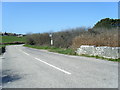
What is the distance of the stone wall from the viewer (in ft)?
43.5

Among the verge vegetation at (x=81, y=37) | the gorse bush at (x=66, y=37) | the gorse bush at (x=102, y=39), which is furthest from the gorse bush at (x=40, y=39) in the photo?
the gorse bush at (x=102, y=39)

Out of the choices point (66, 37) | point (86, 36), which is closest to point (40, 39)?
point (66, 37)

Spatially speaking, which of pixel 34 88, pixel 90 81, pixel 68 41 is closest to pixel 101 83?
pixel 90 81

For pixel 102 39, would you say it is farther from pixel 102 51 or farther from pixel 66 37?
pixel 66 37

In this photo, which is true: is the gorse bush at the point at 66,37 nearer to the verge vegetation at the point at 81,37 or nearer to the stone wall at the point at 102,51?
the verge vegetation at the point at 81,37

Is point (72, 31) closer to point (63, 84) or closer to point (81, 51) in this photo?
point (81, 51)

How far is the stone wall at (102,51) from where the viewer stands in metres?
13.3

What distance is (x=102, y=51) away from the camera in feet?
49.3

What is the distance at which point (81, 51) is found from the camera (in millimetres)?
19141

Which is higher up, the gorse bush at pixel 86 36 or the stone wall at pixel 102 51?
the gorse bush at pixel 86 36

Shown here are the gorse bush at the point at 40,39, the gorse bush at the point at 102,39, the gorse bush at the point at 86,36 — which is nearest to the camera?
the gorse bush at the point at 102,39

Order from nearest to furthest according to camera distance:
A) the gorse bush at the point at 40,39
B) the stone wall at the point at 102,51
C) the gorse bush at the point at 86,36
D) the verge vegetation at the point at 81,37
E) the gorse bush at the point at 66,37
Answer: the stone wall at the point at 102,51 < the gorse bush at the point at 86,36 < the verge vegetation at the point at 81,37 < the gorse bush at the point at 66,37 < the gorse bush at the point at 40,39

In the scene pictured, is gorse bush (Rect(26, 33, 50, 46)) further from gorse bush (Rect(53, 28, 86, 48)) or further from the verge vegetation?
gorse bush (Rect(53, 28, 86, 48))

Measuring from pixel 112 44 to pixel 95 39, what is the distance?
3173mm
